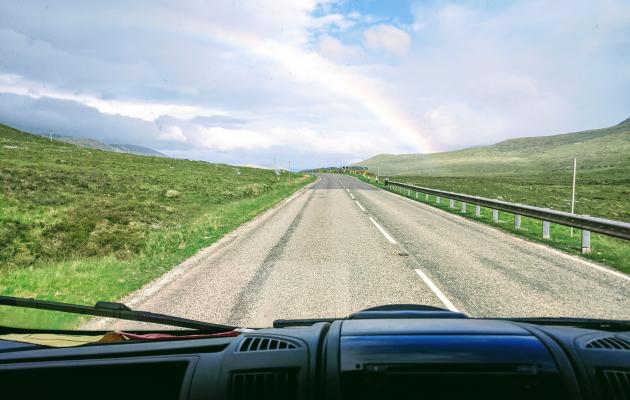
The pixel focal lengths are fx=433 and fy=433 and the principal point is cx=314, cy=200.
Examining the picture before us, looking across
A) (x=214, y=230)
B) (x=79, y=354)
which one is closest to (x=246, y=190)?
(x=214, y=230)

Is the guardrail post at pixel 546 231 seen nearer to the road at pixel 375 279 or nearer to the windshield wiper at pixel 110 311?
the road at pixel 375 279

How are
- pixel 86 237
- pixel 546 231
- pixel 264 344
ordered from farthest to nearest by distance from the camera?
pixel 86 237
pixel 546 231
pixel 264 344

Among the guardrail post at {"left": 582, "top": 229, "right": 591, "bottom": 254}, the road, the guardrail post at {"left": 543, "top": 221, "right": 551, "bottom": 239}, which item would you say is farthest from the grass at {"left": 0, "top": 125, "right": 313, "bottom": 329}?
the guardrail post at {"left": 543, "top": 221, "right": 551, "bottom": 239}

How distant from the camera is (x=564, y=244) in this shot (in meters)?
11.5

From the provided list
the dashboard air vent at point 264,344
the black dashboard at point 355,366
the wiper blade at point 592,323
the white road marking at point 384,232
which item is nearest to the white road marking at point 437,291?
the wiper blade at point 592,323

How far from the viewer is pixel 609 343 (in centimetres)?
190

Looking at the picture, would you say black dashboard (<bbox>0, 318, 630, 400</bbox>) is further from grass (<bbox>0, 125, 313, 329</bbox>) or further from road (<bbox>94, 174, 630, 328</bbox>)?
grass (<bbox>0, 125, 313, 329</bbox>)

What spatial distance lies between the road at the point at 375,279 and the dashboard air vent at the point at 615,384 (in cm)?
390

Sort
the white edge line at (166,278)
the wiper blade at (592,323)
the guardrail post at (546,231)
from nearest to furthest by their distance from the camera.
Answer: the wiper blade at (592,323), the white edge line at (166,278), the guardrail post at (546,231)

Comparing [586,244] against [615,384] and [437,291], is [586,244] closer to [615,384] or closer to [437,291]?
[437,291]

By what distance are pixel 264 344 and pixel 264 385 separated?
0.87 ft

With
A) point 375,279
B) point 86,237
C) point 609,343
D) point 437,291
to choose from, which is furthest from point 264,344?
point 86,237

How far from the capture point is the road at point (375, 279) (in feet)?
18.9

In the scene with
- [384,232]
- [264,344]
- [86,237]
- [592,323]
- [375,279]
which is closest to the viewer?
[264,344]
